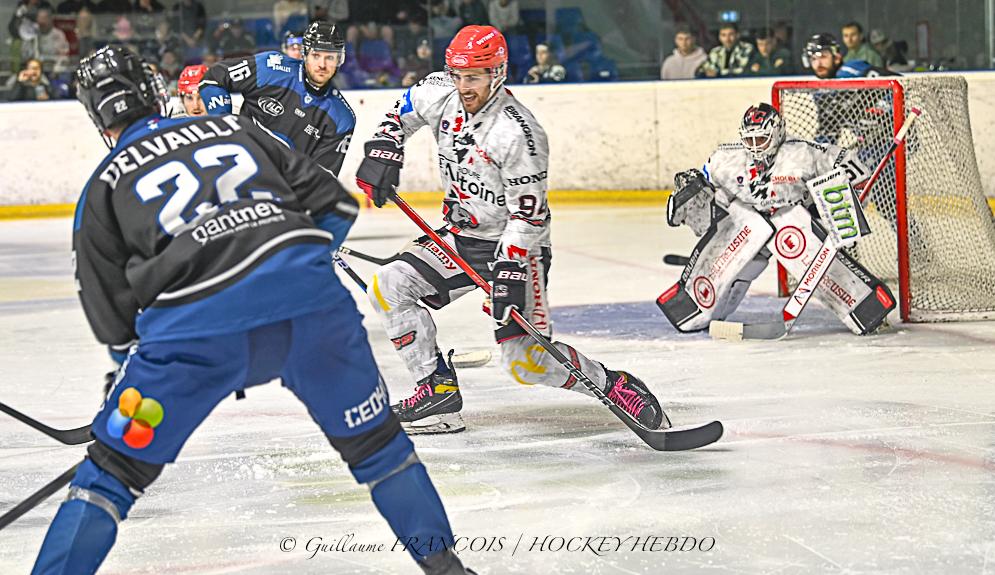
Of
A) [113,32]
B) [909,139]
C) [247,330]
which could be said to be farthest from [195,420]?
[113,32]

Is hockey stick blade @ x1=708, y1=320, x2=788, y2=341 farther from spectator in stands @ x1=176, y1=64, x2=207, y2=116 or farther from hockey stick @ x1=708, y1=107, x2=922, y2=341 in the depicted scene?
spectator in stands @ x1=176, y1=64, x2=207, y2=116

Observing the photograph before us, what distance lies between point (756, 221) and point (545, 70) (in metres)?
4.75

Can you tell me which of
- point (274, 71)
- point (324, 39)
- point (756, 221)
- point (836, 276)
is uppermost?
point (324, 39)

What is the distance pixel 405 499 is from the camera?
7.74 ft

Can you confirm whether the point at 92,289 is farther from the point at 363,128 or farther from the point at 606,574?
the point at 363,128

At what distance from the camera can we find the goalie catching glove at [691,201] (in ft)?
18.6

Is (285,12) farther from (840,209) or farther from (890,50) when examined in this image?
(840,209)

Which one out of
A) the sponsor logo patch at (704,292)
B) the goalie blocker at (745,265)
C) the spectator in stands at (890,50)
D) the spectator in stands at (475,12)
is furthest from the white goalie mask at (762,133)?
the spectator in stands at (475,12)

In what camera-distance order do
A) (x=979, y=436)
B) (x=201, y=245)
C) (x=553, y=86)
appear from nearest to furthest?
(x=201, y=245)
(x=979, y=436)
(x=553, y=86)

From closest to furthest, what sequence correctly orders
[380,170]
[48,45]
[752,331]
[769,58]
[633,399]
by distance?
[633,399]
[380,170]
[752,331]
[769,58]
[48,45]

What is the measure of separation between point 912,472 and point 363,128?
7008 millimetres

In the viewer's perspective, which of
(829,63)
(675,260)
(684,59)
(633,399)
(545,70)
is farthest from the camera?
(545,70)

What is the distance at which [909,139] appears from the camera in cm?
622

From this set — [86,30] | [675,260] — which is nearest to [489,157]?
[675,260]
